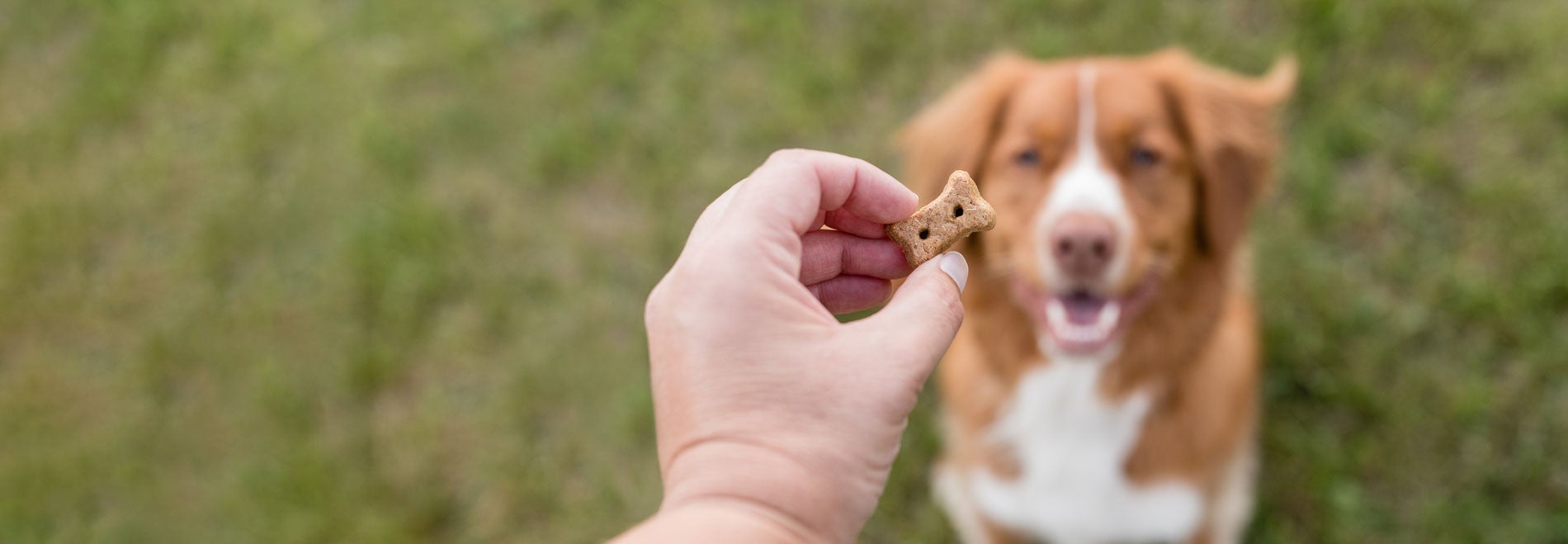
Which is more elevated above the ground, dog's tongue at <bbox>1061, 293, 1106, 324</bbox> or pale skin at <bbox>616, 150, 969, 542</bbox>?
pale skin at <bbox>616, 150, 969, 542</bbox>

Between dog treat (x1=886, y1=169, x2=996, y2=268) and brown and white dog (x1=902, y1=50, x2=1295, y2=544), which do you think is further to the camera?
brown and white dog (x1=902, y1=50, x2=1295, y2=544)

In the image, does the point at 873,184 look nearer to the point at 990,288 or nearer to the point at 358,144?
the point at 990,288

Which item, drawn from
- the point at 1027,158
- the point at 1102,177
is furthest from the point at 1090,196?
the point at 1027,158

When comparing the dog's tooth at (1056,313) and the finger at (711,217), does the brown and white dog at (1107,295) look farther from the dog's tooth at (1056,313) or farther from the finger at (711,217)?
the finger at (711,217)

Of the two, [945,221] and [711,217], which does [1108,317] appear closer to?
[945,221]

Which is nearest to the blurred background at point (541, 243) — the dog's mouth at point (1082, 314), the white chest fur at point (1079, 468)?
the white chest fur at point (1079, 468)

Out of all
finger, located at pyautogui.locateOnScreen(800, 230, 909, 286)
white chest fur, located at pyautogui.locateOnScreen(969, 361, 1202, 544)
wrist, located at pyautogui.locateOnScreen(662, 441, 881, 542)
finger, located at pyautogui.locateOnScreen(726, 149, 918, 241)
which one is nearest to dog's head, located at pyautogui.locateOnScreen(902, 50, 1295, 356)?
white chest fur, located at pyautogui.locateOnScreen(969, 361, 1202, 544)

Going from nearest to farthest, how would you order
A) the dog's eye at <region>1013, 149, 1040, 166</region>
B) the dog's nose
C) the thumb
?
the thumb, the dog's nose, the dog's eye at <region>1013, 149, 1040, 166</region>

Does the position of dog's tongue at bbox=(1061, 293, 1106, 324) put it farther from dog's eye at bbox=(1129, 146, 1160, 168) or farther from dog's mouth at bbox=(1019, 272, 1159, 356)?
dog's eye at bbox=(1129, 146, 1160, 168)
